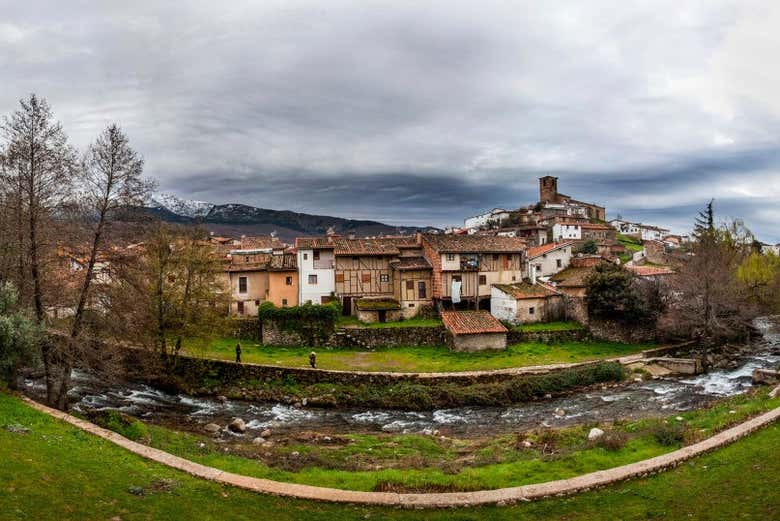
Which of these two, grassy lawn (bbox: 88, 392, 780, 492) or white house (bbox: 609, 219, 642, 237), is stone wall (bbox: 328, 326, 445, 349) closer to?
grassy lawn (bbox: 88, 392, 780, 492)

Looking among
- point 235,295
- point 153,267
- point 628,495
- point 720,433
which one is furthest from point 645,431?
point 235,295

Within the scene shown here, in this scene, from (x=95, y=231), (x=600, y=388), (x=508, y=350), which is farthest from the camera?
(x=508, y=350)

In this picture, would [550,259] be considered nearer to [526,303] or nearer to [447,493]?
[526,303]

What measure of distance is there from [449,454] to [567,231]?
236 feet

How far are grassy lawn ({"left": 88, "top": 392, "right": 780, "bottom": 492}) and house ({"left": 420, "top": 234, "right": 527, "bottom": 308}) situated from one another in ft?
75.4

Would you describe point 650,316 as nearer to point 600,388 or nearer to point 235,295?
point 600,388


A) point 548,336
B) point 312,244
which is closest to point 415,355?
point 548,336

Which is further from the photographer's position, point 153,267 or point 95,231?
point 153,267

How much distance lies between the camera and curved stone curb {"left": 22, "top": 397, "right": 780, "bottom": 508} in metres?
11.8

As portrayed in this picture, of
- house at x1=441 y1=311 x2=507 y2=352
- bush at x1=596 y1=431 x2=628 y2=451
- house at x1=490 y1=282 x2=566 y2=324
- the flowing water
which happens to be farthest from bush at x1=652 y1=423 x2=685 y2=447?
house at x1=490 y1=282 x2=566 y2=324

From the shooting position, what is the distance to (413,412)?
27641mm

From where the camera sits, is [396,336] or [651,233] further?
[651,233]

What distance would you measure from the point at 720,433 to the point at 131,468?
16518 mm

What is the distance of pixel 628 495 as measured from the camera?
12.0 m
